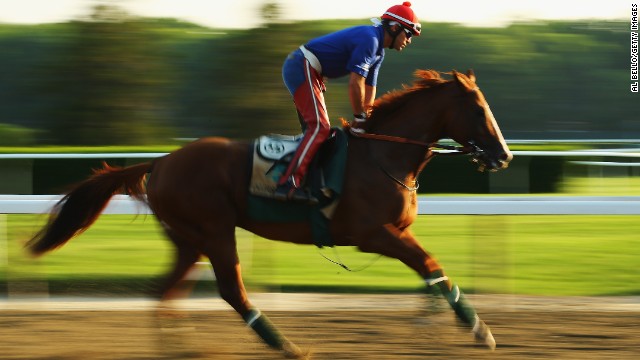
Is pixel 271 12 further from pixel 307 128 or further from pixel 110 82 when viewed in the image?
pixel 307 128

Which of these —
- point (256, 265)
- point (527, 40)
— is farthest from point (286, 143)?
point (527, 40)

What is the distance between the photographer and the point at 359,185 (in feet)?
14.9

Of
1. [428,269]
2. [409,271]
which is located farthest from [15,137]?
[428,269]

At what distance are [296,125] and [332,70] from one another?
733 inches

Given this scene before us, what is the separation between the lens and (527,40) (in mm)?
57375

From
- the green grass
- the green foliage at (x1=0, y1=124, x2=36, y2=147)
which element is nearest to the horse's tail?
the green grass

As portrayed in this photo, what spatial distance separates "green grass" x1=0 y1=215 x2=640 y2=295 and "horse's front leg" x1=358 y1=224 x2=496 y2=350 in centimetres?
161

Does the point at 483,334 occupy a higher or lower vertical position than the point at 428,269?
lower

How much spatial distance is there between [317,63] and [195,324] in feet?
4.68

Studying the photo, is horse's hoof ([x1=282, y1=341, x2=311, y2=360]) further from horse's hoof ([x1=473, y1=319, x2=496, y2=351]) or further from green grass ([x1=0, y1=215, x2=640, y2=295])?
green grass ([x1=0, y1=215, x2=640, y2=295])

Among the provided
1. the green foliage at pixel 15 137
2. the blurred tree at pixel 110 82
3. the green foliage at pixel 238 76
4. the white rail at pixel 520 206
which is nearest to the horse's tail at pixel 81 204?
the white rail at pixel 520 206

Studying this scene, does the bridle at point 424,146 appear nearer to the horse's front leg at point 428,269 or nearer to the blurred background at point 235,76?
the horse's front leg at point 428,269

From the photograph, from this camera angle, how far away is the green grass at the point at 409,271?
611cm

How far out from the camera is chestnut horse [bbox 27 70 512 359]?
4.46 meters
